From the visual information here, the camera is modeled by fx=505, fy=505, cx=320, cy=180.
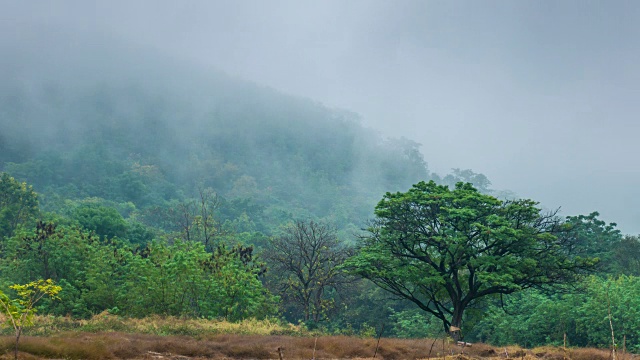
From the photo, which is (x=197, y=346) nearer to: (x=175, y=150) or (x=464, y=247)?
(x=464, y=247)

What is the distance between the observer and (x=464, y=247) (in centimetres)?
2570

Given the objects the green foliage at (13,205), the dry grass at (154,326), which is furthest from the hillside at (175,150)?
the dry grass at (154,326)

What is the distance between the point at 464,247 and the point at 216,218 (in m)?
70.2

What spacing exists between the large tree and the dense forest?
4.92 ft

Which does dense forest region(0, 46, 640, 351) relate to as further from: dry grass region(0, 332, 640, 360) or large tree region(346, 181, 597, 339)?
dry grass region(0, 332, 640, 360)

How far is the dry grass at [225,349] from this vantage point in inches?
621

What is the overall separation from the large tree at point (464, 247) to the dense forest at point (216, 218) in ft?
4.92

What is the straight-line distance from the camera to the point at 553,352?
2209 cm

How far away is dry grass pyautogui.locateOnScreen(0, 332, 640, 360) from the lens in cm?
1578

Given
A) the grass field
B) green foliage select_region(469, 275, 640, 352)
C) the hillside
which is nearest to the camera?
the grass field

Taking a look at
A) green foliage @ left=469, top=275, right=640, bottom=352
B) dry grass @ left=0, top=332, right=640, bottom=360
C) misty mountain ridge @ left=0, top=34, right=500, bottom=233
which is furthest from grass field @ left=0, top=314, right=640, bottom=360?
misty mountain ridge @ left=0, top=34, right=500, bottom=233

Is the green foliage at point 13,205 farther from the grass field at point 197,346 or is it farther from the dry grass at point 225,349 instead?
the dry grass at point 225,349

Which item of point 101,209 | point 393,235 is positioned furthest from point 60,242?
point 393,235

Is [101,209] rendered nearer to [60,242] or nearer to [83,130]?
[60,242]
